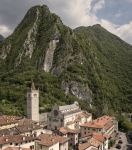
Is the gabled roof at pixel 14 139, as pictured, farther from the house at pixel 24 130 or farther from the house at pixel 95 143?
the house at pixel 95 143

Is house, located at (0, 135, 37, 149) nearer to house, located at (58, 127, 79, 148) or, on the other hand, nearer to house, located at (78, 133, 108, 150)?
house, located at (78, 133, 108, 150)

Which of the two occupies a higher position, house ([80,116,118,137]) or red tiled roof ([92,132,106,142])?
house ([80,116,118,137])

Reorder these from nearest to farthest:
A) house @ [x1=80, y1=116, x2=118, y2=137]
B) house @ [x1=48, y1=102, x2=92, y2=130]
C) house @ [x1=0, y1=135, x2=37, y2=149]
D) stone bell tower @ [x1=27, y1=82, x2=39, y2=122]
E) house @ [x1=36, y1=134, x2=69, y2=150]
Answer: house @ [x1=0, y1=135, x2=37, y2=149] < house @ [x1=36, y1=134, x2=69, y2=150] < house @ [x1=80, y1=116, x2=118, y2=137] < house @ [x1=48, y1=102, x2=92, y2=130] < stone bell tower @ [x1=27, y1=82, x2=39, y2=122]

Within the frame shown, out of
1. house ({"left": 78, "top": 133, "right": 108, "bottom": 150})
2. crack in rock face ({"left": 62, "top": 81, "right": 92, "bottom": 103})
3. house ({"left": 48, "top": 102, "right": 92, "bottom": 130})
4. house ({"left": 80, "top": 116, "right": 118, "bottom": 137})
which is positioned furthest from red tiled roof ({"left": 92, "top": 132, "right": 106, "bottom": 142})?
crack in rock face ({"left": 62, "top": 81, "right": 92, "bottom": 103})

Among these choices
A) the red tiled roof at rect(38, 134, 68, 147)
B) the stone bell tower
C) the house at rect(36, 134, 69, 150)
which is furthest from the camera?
the stone bell tower

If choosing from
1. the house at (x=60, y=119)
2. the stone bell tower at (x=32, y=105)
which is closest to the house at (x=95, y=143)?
the house at (x=60, y=119)

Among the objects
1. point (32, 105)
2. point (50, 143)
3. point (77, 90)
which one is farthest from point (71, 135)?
point (77, 90)

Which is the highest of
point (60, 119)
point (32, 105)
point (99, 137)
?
point (32, 105)

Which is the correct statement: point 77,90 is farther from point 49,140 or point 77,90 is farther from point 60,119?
point 49,140
